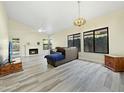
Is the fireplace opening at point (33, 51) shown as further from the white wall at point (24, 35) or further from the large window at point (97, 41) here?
the large window at point (97, 41)

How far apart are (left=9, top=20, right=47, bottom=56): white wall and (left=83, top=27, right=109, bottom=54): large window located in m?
5.77

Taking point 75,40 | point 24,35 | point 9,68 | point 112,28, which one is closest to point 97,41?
point 112,28

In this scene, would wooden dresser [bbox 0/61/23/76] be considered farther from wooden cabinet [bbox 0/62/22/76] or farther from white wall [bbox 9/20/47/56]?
white wall [bbox 9/20/47/56]

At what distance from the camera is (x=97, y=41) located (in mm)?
7359

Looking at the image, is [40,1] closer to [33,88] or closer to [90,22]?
[90,22]

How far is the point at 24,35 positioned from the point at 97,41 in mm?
7084

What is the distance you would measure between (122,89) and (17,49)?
9580 millimetres

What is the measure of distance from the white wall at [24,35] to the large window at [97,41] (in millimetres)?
Result: 5766

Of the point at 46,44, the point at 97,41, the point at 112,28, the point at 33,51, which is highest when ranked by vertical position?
the point at 112,28

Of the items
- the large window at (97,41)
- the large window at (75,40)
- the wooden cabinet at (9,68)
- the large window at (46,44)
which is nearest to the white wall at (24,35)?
the large window at (46,44)

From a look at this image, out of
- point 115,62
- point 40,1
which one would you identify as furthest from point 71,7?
point 115,62

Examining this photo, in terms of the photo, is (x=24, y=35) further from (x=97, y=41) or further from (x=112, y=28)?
(x=112, y=28)

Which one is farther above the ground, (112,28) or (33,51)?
(112,28)

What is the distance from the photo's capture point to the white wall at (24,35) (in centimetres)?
1020
